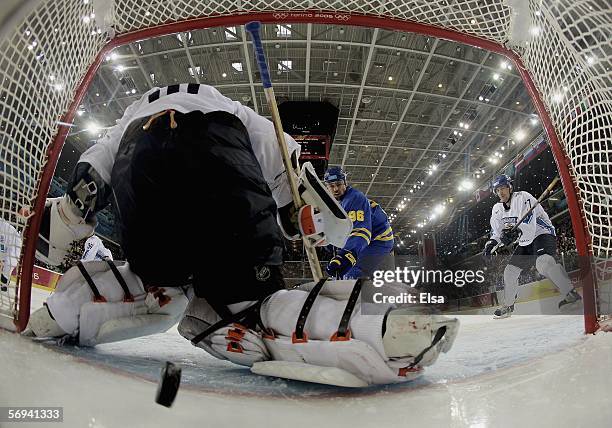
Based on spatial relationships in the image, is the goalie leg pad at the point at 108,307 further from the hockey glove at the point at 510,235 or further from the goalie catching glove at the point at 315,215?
the hockey glove at the point at 510,235

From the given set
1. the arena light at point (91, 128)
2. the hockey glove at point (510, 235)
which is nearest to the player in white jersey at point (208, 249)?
the arena light at point (91, 128)

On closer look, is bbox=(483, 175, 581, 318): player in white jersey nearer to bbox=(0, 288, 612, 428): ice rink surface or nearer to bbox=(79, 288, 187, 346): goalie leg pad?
bbox=(0, 288, 612, 428): ice rink surface

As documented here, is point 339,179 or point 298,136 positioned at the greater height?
point 298,136

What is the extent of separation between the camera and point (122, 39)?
1099mm

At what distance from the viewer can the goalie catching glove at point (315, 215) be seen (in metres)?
0.79

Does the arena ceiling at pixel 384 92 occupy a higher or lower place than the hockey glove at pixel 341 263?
higher

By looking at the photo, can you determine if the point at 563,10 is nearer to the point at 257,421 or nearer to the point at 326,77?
the point at 257,421

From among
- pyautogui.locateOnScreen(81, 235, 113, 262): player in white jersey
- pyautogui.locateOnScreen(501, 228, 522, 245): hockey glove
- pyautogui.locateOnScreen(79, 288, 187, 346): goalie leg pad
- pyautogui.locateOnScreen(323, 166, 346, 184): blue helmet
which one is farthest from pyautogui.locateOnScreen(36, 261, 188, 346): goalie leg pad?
pyautogui.locateOnScreen(501, 228, 522, 245): hockey glove

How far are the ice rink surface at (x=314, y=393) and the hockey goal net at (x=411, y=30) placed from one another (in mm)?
237

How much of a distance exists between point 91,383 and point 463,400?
1.48ft


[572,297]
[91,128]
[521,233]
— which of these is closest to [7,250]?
[91,128]

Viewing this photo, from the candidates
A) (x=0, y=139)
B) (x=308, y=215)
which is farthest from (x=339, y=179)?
(x=0, y=139)

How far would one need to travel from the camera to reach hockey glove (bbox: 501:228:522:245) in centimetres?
277

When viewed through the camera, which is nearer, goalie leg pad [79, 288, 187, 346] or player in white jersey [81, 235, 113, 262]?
goalie leg pad [79, 288, 187, 346]
